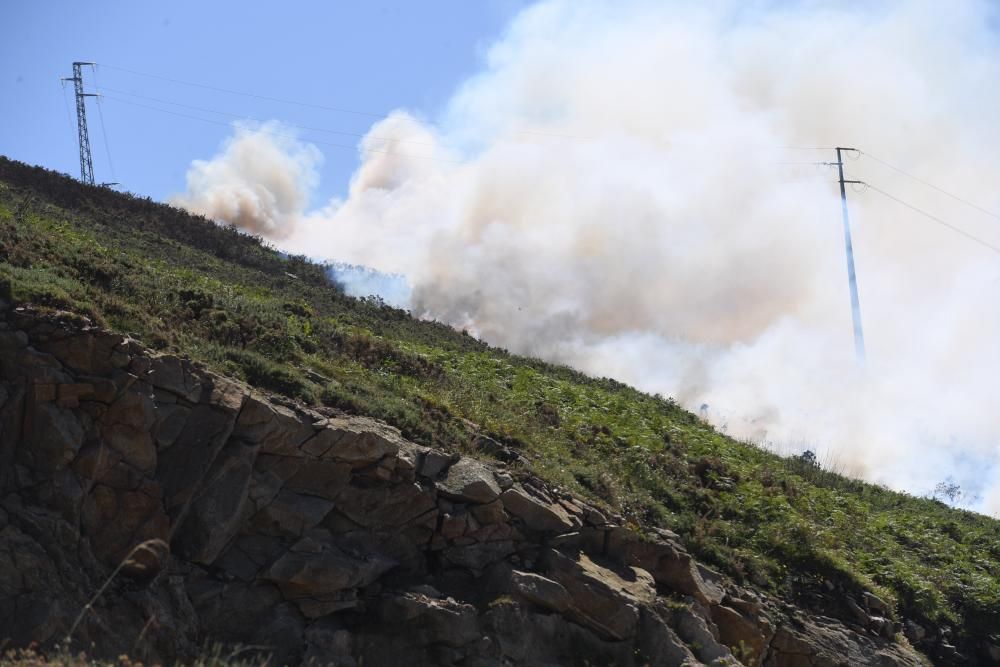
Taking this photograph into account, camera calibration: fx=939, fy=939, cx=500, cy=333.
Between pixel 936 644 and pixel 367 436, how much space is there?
1151cm

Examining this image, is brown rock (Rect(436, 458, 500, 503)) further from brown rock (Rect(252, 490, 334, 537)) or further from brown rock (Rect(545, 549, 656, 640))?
brown rock (Rect(252, 490, 334, 537))

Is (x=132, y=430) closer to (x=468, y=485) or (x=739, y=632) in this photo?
(x=468, y=485)

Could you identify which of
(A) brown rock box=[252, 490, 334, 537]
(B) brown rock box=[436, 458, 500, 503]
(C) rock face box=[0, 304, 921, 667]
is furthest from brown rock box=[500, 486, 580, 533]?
(A) brown rock box=[252, 490, 334, 537]

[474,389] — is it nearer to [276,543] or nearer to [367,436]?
[367,436]

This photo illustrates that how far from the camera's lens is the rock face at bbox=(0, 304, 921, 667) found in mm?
10891

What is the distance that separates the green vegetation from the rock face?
4.43 ft

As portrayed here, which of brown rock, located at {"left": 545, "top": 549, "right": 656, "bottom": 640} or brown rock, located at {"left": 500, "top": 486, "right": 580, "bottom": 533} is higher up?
brown rock, located at {"left": 500, "top": 486, "right": 580, "bottom": 533}

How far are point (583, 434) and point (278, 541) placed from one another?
32.8ft

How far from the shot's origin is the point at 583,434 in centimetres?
2125

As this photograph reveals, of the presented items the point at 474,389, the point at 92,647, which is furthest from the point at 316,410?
the point at 474,389

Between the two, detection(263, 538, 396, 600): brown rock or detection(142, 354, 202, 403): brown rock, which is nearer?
detection(263, 538, 396, 600): brown rock

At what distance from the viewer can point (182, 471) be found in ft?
40.6

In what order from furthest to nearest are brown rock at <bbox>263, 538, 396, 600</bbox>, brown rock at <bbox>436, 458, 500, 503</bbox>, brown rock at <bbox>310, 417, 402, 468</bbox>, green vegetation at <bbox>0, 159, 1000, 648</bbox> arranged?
1. green vegetation at <bbox>0, 159, 1000, 648</bbox>
2. brown rock at <bbox>436, 458, 500, 503</bbox>
3. brown rock at <bbox>310, 417, 402, 468</bbox>
4. brown rock at <bbox>263, 538, 396, 600</bbox>

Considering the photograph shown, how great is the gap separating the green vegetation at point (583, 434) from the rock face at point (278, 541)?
135cm
